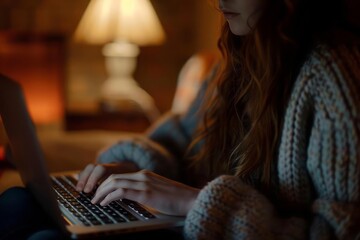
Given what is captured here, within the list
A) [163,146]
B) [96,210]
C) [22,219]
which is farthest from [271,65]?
[163,146]

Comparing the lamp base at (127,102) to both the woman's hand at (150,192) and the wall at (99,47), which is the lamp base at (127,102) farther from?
the woman's hand at (150,192)

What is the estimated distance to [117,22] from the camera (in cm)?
233

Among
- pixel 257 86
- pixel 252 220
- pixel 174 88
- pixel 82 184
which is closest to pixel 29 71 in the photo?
pixel 174 88

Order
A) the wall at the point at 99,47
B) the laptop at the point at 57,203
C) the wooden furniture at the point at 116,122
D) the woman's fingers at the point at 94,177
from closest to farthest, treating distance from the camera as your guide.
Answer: the laptop at the point at 57,203 < the woman's fingers at the point at 94,177 < the wooden furniture at the point at 116,122 < the wall at the point at 99,47

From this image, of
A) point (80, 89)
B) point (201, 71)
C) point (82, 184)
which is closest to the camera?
point (82, 184)

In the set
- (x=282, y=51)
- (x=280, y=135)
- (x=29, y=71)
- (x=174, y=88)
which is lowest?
(x=174, y=88)

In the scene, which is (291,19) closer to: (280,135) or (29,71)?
(280,135)

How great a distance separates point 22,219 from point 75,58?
2075 mm

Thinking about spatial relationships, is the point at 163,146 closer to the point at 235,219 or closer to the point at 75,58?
the point at 235,219

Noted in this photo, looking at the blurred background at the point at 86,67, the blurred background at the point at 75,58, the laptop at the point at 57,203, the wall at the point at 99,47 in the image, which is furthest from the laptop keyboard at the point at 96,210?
the wall at the point at 99,47

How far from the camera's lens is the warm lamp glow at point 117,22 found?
2.31 m

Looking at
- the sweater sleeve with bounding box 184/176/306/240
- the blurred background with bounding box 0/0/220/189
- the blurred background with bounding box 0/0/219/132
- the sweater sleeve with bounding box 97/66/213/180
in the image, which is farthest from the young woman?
the blurred background with bounding box 0/0/219/132

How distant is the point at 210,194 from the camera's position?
88cm

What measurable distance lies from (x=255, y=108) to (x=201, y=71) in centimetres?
114
